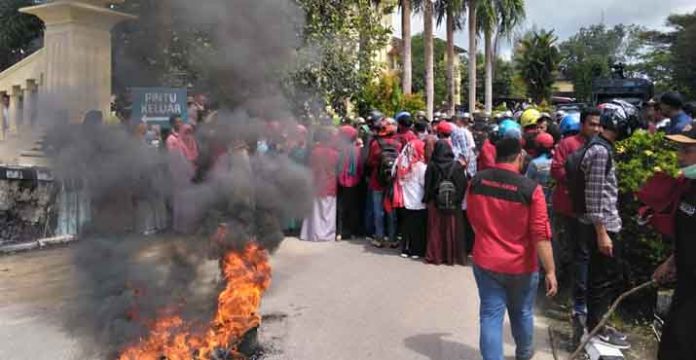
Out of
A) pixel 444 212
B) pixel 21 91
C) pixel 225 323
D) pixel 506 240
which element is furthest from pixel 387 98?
pixel 506 240

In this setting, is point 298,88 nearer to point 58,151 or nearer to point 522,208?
point 58,151

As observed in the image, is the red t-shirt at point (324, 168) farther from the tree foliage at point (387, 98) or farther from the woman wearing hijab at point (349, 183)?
the tree foliage at point (387, 98)

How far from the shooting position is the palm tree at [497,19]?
86.0 feet

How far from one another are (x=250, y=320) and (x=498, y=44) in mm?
27978

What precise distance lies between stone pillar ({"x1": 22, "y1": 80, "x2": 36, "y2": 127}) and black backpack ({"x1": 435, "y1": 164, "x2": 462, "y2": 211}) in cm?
418

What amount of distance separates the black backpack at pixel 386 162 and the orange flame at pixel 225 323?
3.36 meters

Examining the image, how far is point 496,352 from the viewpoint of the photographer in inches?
141

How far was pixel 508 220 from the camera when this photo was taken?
3504 mm

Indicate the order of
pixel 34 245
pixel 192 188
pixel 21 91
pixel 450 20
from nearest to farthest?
pixel 192 188, pixel 21 91, pixel 34 245, pixel 450 20

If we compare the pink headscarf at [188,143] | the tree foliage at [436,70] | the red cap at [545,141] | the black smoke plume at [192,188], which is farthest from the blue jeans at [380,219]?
the tree foliage at [436,70]

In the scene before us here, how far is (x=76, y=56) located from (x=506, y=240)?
4.13 m

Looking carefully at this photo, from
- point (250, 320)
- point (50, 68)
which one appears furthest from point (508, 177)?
point (50, 68)

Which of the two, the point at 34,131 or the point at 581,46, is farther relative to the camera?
the point at 581,46

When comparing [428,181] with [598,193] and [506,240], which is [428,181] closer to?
[598,193]
